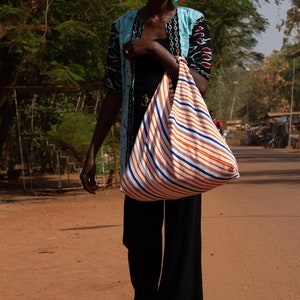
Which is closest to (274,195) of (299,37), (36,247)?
(36,247)

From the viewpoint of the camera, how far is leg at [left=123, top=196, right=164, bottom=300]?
3.40m

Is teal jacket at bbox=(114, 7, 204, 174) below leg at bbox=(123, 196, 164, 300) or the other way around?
the other way around

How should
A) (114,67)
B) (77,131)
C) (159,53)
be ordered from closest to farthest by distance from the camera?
1. (159,53)
2. (114,67)
3. (77,131)

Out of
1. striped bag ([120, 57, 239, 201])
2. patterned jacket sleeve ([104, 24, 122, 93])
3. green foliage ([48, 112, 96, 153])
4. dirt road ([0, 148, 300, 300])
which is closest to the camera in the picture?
striped bag ([120, 57, 239, 201])

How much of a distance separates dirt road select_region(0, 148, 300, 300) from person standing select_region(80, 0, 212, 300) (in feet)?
6.02

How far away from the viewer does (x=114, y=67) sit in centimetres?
352

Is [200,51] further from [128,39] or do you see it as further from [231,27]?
[231,27]

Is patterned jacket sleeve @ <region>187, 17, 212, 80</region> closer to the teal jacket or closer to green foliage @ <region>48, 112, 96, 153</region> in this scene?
the teal jacket

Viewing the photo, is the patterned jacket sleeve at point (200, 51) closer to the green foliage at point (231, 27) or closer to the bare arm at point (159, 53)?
the bare arm at point (159, 53)

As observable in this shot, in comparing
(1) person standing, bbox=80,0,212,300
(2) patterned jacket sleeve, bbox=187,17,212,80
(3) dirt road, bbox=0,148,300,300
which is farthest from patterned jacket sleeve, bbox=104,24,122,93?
(3) dirt road, bbox=0,148,300,300

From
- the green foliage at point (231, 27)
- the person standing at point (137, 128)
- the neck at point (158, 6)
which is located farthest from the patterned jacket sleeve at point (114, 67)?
the green foliage at point (231, 27)

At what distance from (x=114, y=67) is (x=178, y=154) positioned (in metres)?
0.72

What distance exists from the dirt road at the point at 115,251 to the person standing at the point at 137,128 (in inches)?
72.3

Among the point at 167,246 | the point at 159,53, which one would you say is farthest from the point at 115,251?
the point at 159,53
